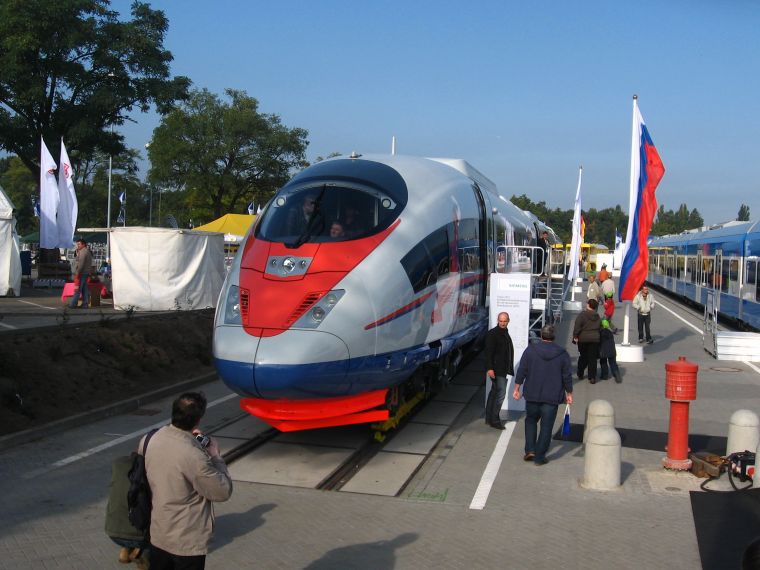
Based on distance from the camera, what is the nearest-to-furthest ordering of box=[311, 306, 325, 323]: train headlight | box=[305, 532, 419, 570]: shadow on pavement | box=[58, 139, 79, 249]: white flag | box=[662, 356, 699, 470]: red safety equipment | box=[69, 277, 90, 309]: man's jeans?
box=[305, 532, 419, 570]: shadow on pavement → box=[311, 306, 325, 323]: train headlight → box=[662, 356, 699, 470]: red safety equipment → box=[69, 277, 90, 309]: man's jeans → box=[58, 139, 79, 249]: white flag

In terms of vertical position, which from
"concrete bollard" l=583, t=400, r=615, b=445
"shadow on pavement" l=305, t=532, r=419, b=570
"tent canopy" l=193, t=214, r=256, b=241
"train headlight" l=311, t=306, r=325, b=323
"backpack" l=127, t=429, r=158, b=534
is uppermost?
"tent canopy" l=193, t=214, r=256, b=241

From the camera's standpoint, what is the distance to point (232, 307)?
8828 mm

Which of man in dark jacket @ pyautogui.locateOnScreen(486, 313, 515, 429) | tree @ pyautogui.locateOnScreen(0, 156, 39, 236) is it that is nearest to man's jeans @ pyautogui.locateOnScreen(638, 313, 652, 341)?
man in dark jacket @ pyautogui.locateOnScreen(486, 313, 515, 429)

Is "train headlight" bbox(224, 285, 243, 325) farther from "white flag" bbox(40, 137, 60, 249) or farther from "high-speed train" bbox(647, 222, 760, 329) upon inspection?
"high-speed train" bbox(647, 222, 760, 329)

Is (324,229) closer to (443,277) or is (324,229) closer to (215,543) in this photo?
(443,277)

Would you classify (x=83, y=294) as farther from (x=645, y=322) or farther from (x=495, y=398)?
(x=645, y=322)

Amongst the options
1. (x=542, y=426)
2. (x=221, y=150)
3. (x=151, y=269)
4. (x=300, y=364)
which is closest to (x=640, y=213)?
(x=542, y=426)

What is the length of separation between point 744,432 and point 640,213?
823 cm

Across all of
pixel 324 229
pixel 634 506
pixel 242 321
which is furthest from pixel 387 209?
pixel 634 506

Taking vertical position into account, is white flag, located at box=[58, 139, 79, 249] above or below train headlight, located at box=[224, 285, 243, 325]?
above

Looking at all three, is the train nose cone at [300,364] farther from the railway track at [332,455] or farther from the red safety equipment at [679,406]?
the red safety equipment at [679,406]

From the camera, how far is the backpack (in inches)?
167

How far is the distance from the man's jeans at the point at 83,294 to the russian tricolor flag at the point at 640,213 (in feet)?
41.5

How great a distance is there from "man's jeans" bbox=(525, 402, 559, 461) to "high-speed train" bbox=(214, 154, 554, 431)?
150cm
